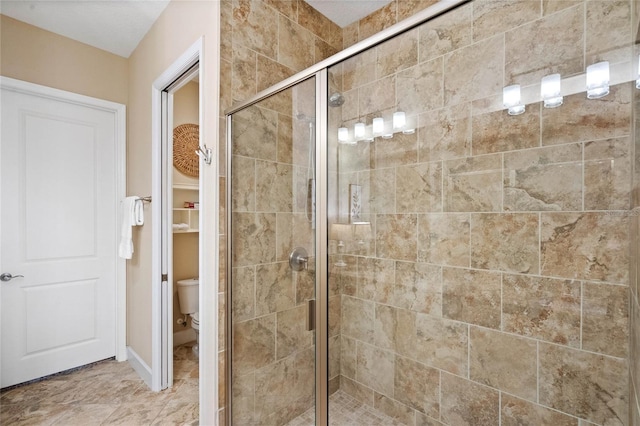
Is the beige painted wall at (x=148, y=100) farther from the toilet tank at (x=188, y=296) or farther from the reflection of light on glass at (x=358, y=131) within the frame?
the reflection of light on glass at (x=358, y=131)

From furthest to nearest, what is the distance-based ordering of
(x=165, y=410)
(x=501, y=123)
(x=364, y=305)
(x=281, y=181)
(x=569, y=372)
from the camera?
(x=165, y=410)
(x=364, y=305)
(x=281, y=181)
(x=501, y=123)
(x=569, y=372)

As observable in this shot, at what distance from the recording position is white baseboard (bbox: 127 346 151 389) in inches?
87.5

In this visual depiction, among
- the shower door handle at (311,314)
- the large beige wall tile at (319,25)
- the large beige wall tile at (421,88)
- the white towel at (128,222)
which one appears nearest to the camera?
the shower door handle at (311,314)

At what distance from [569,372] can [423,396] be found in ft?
2.31

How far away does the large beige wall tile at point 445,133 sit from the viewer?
146 centimetres

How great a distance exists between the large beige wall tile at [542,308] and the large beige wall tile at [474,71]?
867 millimetres

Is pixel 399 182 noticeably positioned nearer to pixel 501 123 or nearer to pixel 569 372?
pixel 501 123

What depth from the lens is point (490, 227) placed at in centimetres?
141

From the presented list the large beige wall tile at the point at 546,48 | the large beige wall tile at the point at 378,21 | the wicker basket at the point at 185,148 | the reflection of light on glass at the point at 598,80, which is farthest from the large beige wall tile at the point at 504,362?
the wicker basket at the point at 185,148

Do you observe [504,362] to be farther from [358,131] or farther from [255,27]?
[255,27]

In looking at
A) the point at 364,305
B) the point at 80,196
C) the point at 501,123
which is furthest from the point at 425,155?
the point at 80,196

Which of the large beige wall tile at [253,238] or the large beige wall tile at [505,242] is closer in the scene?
the large beige wall tile at [505,242]

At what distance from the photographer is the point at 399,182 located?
5.37ft

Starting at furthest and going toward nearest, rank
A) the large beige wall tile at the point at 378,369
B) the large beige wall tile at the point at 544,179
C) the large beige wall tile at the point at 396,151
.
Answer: the large beige wall tile at the point at 378,369 → the large beige wall tile at the point at 396,151 → the large beige wall tile at the point at 544,179
